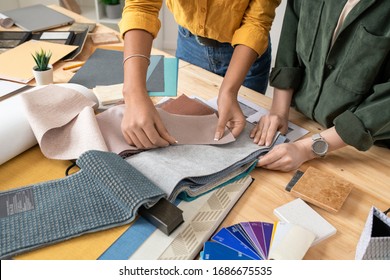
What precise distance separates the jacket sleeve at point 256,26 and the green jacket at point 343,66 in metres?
0.07

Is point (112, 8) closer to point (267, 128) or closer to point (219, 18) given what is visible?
point (219, 18)

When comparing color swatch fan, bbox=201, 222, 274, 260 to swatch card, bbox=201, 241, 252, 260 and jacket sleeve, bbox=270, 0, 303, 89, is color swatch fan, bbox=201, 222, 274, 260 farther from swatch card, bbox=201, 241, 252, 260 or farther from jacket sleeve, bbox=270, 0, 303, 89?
jacket sleeve, bbox=270, 0, 303, 89

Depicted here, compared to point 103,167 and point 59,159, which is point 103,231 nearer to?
point 103,167

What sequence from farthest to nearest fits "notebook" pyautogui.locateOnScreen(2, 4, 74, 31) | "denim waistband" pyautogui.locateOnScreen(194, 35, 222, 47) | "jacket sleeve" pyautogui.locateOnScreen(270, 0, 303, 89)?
"notebook" pyautogui.locateOnScreen(2, 4, 74, 31)
"denim waistband" pyautogui.locateOnScreen(194, 35, 222, 47)
"jacket sleeve" pyautogui.locateOnScreen(270, 0, 303, 89)

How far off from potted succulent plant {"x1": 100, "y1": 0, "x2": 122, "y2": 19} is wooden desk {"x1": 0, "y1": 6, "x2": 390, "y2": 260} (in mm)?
2288

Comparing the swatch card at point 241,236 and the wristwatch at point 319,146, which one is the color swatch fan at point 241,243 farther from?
the wristwatch at point 319,146

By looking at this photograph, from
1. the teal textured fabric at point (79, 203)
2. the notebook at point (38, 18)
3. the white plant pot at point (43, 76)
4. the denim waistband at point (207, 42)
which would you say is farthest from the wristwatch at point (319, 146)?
the notebook at point (38, 18)

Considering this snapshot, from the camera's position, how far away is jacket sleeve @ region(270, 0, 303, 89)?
3.32 ft

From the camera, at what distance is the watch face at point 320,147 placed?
2.92ft

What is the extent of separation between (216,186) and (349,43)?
0.50m

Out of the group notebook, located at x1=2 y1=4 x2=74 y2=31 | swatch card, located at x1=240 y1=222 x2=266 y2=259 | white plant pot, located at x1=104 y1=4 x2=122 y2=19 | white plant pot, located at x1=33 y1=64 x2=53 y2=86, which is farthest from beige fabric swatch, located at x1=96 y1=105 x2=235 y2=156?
white plant pot, located at x1=104 y1=4 x2=122 y2=19

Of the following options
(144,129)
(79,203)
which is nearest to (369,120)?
(144,129)

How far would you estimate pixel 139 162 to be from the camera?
770 mm
